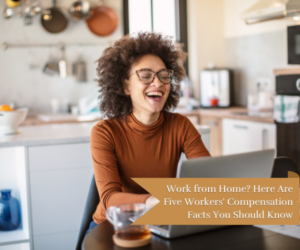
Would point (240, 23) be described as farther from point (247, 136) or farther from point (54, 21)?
point (54, 21)

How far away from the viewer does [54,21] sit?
422 centimetres

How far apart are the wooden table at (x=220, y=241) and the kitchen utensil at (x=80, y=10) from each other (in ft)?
11.7

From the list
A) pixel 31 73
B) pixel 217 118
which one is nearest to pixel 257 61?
pixel 217 118

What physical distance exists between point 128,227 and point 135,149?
611 mm

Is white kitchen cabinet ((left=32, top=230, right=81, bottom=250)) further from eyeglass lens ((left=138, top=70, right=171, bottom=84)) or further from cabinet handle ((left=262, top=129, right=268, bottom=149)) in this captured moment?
cabinet handle ((left=262, top=129, right=268, bottom=149))

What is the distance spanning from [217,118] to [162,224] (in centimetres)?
289

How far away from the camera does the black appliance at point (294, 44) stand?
2.90 metres

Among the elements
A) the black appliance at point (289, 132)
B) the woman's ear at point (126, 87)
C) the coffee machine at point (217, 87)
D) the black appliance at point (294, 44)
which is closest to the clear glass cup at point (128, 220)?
the woman's ear at point (126, 87)

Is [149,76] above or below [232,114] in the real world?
above

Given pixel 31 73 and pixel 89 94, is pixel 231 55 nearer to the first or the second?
pixel 89 94

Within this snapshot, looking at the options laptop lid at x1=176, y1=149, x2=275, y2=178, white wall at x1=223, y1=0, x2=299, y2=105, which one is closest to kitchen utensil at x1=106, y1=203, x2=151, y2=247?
laptop lid at x1=176, y1=149, x2=275, y2=178

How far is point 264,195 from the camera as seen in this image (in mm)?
966

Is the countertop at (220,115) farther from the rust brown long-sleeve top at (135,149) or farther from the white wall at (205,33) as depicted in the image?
the rust brown long-sleeve top at (135,149)

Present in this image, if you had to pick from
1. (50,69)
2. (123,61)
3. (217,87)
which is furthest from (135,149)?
(50,69)
